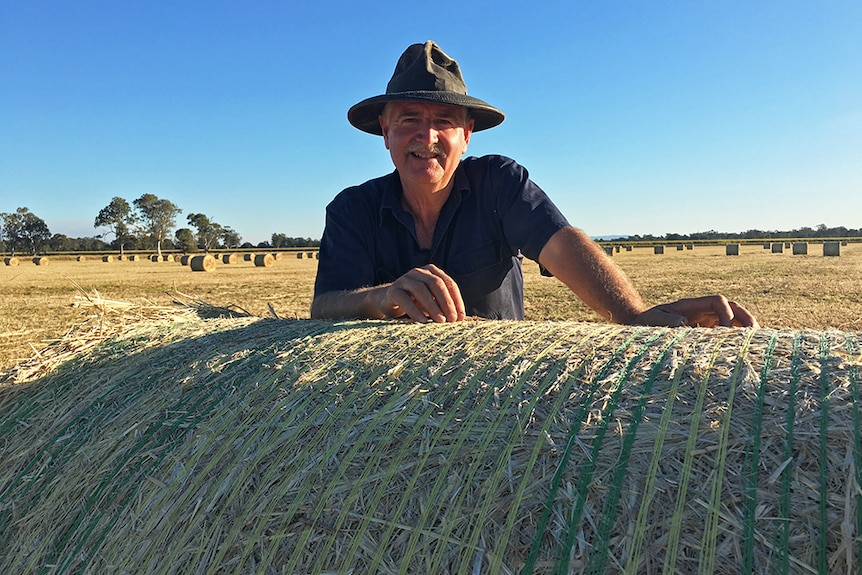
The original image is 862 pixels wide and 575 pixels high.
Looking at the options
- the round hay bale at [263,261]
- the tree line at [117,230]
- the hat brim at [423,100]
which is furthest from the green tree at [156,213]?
the hat brim at [423,100]

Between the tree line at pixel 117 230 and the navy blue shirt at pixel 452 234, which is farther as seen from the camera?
the tree line at pixel 117 230

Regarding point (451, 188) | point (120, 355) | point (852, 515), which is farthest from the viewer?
point (451, 188)

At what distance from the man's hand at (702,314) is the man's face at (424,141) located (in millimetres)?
1346

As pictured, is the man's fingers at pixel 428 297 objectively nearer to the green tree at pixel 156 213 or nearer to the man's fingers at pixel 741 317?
the man's fingers at pixel 741 317

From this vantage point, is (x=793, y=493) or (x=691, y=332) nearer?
(x=793, y=493)

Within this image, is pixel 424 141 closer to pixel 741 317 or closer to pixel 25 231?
pixel 741 317

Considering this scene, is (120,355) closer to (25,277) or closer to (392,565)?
(392,565)

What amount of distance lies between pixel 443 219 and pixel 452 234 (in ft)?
0.34

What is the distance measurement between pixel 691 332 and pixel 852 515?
2.85 ft

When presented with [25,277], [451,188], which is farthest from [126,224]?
[451,188]

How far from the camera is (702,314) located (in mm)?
2445

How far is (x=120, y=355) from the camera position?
2.54m

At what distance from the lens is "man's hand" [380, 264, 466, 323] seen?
243 cm

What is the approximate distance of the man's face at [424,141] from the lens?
10.6 ft
